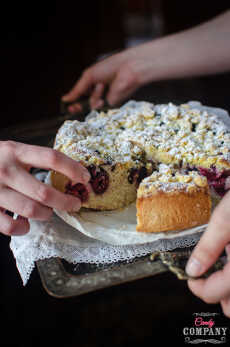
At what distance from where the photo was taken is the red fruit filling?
138cm

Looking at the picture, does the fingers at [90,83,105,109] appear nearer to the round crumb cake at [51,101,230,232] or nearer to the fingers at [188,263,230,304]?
the round crumb cake at [51,101,230,232]

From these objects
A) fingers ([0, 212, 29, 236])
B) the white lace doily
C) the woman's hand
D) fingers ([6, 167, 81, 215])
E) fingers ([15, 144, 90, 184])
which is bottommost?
the white lace doily

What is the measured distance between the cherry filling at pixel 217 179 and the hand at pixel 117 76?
869 millimetres

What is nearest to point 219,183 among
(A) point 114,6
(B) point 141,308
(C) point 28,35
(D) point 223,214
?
(D) point 223,214

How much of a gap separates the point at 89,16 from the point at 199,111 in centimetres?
127

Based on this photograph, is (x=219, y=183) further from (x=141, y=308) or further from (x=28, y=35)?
(x=28, y=35)

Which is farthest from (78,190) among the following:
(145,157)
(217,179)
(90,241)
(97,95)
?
(97,95)

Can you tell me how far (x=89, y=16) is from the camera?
2.59 m

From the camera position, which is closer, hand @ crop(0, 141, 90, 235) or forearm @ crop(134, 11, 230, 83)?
hand @ crop(0, 141, 90, 235)

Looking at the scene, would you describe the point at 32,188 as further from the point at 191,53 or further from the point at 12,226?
the point at 191,53

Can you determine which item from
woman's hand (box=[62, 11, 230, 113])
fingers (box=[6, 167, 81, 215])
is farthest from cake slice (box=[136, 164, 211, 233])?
woman's hand (box=[62, 11, 230, 113])

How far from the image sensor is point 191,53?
213cm

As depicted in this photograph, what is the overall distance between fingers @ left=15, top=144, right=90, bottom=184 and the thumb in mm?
406

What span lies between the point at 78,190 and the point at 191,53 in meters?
1.16
